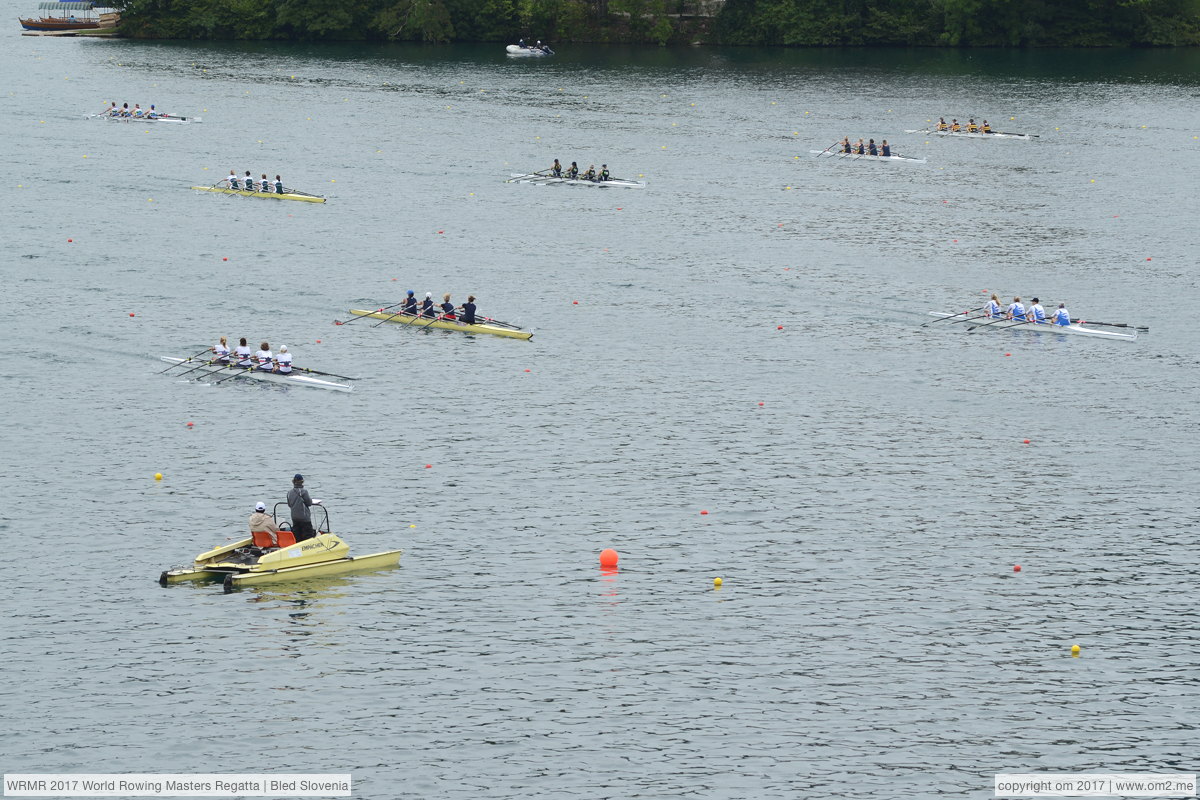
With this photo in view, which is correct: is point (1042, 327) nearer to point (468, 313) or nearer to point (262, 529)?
point (468, 313)

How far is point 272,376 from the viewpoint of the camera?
57.9 m

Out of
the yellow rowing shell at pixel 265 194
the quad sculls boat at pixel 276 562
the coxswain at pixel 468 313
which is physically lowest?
the quad sculls boat at pixel 276 562

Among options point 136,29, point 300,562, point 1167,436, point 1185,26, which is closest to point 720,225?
point 1167,436

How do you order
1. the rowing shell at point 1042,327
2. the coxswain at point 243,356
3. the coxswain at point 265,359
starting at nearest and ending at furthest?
the coxswain at point 265,359
the coxswain at point 243,356
the rowing shell at point 1042,327

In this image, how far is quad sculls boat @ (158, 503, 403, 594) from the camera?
41.3 m

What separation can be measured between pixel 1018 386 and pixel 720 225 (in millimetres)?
30830

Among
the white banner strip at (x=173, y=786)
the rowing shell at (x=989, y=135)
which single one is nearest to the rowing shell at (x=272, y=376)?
the white banner strip at (x=173, y=786)

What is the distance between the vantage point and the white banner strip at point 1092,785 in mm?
32938

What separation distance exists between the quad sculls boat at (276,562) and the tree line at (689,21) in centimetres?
12880

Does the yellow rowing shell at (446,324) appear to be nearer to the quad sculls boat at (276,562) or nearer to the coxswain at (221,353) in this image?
the coxswain at (221,353)

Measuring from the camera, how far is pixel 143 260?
76125 mm

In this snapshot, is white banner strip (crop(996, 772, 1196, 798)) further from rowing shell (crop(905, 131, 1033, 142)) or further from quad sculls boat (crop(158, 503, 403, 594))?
rowing shell (crop(905, 131, 1033, 142))

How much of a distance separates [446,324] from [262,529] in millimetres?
24561

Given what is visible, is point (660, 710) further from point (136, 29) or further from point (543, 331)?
point (136, 29)
